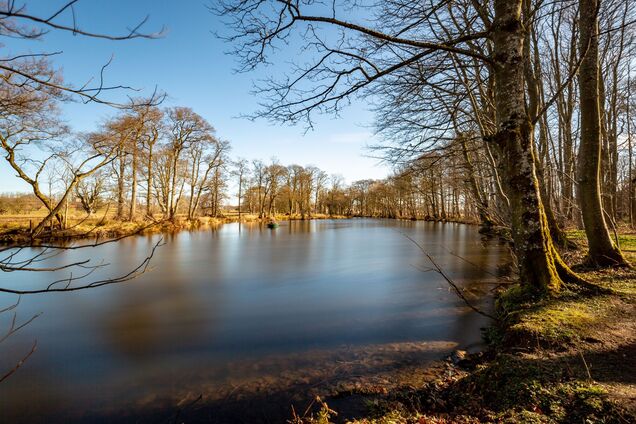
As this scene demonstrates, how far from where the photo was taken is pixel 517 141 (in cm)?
430

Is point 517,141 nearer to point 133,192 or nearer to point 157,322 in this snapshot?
point 157,322

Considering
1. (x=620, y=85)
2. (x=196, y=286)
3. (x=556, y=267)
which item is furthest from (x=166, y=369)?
(x=620, y=85)

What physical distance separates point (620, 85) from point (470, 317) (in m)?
20.1

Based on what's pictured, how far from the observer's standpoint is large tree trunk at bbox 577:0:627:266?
19.6 feet

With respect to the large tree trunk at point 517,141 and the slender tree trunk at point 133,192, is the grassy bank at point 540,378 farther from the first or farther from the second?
the slender tree trunk at point 133,192

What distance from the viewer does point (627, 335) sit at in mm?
3412

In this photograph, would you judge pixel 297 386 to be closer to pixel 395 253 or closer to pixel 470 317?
pixel 470 317

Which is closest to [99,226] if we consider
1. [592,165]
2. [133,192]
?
[592,165]

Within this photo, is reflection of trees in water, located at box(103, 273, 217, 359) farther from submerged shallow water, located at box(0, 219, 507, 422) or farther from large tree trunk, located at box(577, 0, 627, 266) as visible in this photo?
large tree trunk, located at box(577, 0, 627, 266)

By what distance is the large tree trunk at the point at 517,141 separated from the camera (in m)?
4.29

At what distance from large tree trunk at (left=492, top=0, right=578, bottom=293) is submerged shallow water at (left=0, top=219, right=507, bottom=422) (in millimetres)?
972

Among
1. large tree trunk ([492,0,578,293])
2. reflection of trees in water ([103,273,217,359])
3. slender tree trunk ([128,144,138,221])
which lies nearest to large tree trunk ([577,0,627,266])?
large tree trunk ([492,0,578,293])

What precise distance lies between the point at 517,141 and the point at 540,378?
3.00 meters

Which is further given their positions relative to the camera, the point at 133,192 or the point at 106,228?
the point at 133,192
